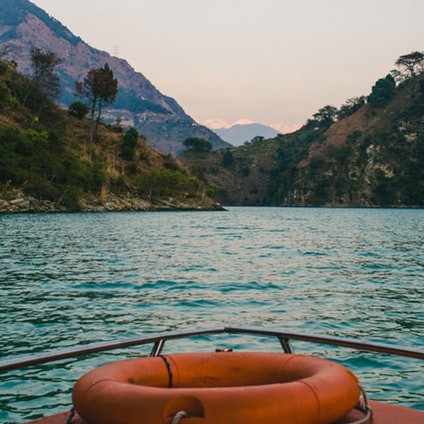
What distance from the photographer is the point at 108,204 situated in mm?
78375

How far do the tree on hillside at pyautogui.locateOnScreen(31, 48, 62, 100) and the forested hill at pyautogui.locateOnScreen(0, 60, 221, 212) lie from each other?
4.39 feet

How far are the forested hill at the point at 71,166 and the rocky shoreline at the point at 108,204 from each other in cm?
10

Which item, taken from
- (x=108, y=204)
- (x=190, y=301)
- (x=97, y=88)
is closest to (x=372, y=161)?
(x=97, y=88)

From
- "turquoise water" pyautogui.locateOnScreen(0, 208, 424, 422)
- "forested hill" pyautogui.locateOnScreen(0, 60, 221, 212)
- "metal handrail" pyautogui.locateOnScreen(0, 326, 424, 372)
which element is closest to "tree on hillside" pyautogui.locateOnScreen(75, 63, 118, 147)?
"forested hill" pyautogui.locateOnScreen(0, 60, 221, 212)

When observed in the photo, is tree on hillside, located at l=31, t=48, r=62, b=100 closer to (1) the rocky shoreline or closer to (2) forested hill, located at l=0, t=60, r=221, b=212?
(2) forested hill, located at l=0, t=60, r=221, b=212

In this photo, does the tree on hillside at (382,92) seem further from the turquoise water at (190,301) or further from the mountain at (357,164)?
the turquoise water at (190,301)

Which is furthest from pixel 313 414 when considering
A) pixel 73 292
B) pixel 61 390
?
pixel 73 292

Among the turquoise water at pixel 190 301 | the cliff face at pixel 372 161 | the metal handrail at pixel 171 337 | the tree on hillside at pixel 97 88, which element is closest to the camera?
the metal handrail at pixel 171 337

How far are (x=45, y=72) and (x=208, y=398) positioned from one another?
316 ft

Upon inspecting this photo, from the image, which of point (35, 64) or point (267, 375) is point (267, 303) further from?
point (35, 64)

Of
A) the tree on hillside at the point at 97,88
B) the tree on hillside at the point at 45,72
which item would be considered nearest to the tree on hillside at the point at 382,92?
the tree on hillside at the point at 97,88

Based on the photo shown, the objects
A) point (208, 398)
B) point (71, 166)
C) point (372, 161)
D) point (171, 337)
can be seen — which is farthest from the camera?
point (372, 161)

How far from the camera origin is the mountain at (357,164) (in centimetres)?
14662

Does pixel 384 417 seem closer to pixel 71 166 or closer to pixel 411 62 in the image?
pixel 71 166
